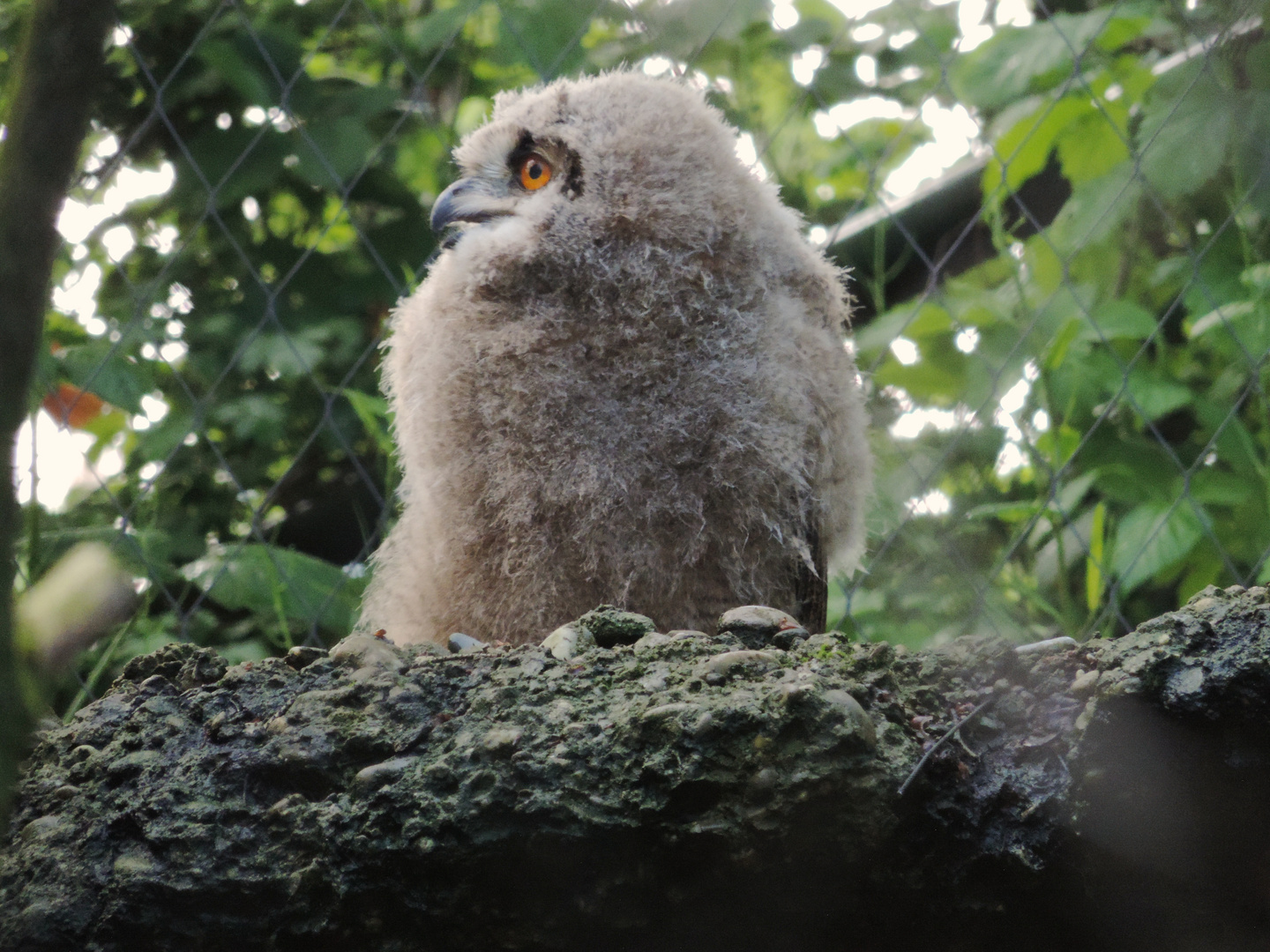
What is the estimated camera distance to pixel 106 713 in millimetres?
1021

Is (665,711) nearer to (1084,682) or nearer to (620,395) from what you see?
(1084,682)

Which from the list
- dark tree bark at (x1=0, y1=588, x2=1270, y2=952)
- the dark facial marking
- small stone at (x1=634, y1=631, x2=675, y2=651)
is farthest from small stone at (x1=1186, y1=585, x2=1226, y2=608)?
the dark facial marking

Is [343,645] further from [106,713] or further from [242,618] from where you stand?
[242,618]

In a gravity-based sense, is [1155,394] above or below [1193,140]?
below

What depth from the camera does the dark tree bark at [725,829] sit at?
821mm

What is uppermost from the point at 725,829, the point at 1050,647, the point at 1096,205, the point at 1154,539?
the point at 1096,205

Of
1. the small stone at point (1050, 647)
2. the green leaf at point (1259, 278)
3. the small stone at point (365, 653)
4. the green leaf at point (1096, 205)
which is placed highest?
the green leaf at point (1096, 205)

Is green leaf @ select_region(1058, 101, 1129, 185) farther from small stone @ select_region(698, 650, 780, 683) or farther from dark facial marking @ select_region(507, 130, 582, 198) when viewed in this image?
small stone @ select_region(698, 650, 780, 683)

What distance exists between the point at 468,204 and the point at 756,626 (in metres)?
0.84

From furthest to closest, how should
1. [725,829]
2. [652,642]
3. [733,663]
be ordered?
[652,642]
[733,663]
[725,829]

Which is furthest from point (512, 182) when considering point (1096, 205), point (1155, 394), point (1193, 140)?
point (1155, 394)

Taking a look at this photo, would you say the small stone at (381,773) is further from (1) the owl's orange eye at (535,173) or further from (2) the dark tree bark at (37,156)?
(1) the owl's orange eye at (535,173)

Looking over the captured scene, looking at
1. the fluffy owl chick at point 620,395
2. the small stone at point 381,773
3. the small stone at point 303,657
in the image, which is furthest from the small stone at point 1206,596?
the small stone at point 303,657

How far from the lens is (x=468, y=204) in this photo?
1641 millimetres
